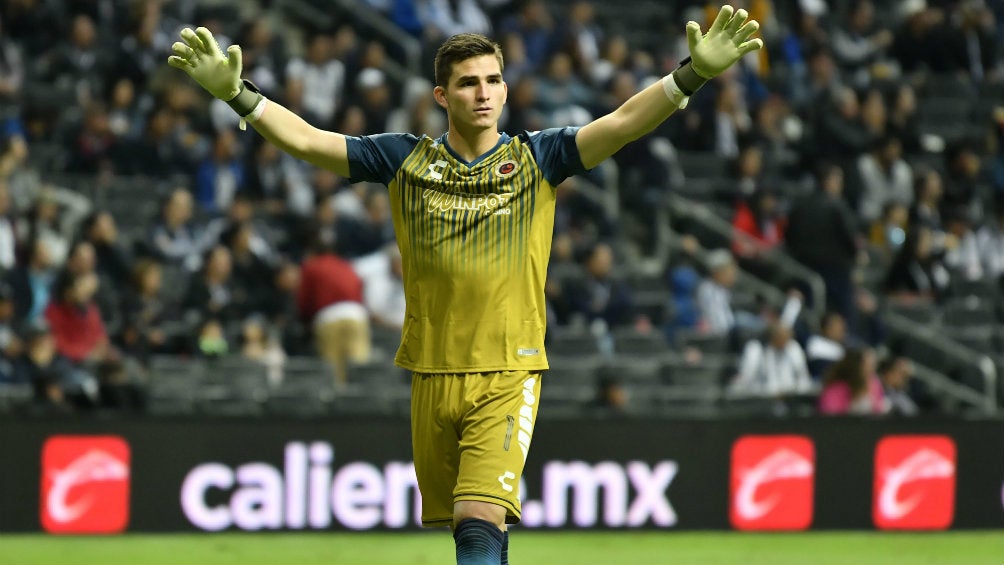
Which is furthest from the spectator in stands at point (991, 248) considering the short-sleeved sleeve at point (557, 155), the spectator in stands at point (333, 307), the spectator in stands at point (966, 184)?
the short-sleeved sleeve at point (557, 155)

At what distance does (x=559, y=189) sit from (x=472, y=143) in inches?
364

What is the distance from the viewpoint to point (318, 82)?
647 inches

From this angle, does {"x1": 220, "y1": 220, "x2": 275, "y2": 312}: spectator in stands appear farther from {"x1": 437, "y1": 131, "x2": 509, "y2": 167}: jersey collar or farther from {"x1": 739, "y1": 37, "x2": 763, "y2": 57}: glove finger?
{"x1": 739, "y1": 37, "x2": 763, "y2": 57}: glove finger

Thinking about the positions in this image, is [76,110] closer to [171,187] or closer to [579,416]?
[171,187]

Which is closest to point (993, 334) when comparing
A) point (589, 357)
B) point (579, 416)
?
point (589, 357)

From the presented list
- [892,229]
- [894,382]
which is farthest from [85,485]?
[892,229]

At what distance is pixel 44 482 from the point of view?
11.4 metres

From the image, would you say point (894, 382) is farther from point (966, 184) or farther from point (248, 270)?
point (248, 270)

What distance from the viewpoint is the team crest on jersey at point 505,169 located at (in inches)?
241

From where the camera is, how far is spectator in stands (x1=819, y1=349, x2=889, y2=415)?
13266 millimetres

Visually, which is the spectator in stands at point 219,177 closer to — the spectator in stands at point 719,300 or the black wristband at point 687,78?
the spectator in stands at point 719,300

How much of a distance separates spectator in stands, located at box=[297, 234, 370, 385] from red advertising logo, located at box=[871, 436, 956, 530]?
4214 mm

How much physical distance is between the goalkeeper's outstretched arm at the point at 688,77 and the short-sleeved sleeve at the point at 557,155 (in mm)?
128

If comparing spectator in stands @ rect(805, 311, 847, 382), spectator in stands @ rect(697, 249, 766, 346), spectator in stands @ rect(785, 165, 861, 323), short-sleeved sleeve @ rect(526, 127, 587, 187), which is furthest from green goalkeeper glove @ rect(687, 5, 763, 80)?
spectator in stands @ rect(785, 165, 861, 323)
